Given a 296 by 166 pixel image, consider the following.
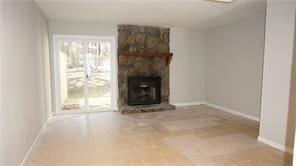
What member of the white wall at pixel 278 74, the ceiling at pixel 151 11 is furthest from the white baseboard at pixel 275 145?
the ceiling at pixel 151 11

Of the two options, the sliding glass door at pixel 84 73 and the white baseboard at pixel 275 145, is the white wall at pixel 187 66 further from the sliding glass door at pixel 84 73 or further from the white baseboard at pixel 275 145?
the white baseboard at pixel 275 145

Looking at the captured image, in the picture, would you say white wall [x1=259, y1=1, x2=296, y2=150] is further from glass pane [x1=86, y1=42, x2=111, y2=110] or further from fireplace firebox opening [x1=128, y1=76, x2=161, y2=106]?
glass pane [x1=86, y1=42, x2=111, y2=110]

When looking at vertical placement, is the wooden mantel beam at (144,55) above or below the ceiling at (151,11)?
below

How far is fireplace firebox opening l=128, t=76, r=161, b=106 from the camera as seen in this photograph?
5.62 m

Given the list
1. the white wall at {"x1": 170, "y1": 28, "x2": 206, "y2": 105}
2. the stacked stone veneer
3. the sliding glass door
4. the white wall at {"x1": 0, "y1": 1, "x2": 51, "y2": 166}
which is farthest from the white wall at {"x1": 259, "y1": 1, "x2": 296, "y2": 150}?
the sliding glass door

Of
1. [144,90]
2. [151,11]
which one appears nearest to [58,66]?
[144,90]

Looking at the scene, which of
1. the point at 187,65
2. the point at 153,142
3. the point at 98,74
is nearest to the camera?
the point at 153,142

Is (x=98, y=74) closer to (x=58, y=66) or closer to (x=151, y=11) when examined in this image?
(x=58, y=66)

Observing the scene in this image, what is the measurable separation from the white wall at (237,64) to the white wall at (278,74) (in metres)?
1.41

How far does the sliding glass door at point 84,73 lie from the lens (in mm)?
5160

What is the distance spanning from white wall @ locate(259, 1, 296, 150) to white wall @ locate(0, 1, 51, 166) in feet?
11.9

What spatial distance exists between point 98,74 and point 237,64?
3713 mm

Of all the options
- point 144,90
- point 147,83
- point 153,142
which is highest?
point 147,83

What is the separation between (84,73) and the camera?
5.30m
